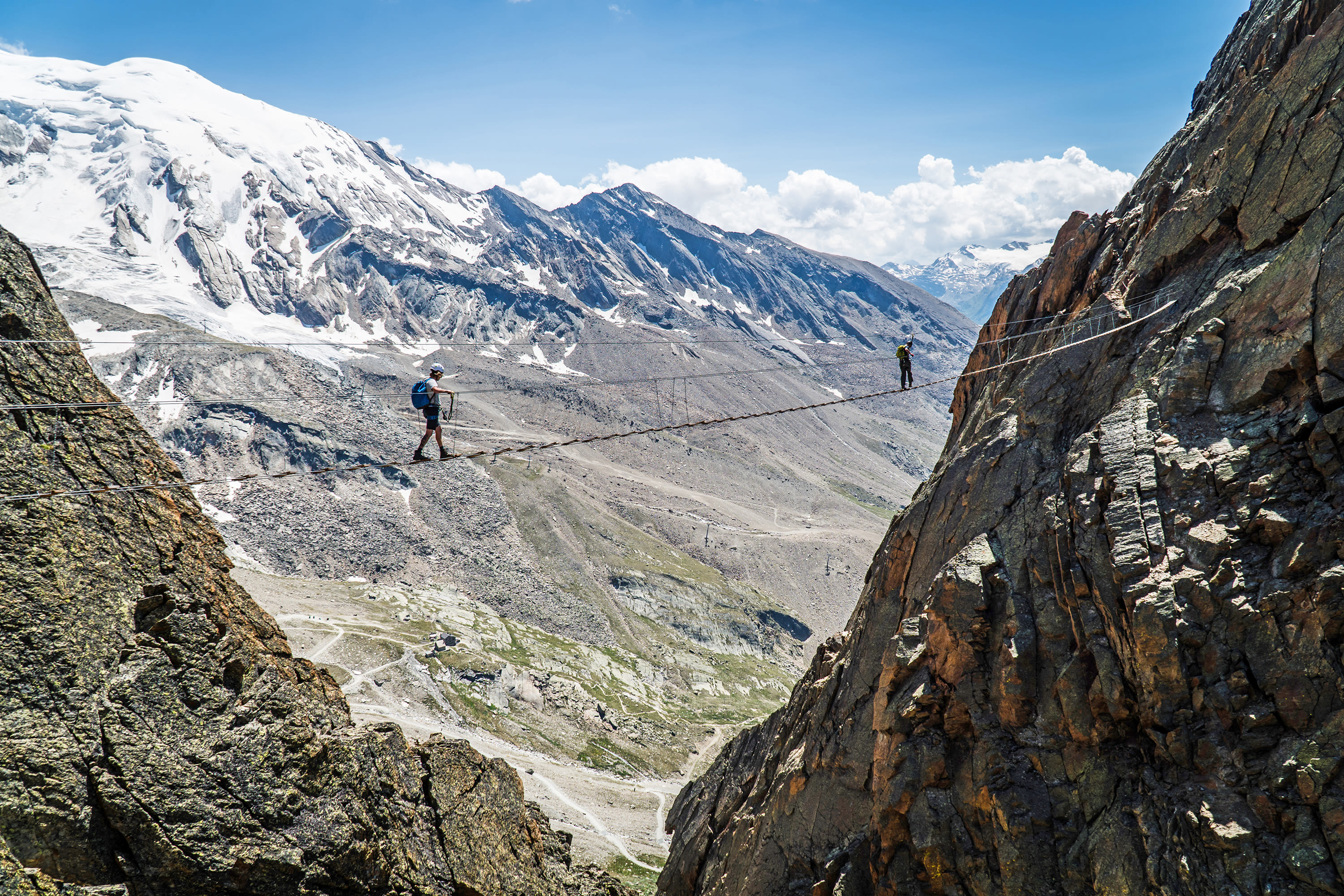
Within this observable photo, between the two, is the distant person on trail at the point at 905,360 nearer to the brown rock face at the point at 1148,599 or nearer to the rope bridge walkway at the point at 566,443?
the rope bridge walkway at the point at 566,443

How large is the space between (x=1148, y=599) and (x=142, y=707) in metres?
20.8

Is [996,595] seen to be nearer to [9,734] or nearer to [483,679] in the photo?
[9,734]

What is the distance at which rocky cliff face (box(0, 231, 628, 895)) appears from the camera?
1235cm

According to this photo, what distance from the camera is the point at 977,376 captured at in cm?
3409

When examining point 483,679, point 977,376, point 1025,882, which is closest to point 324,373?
point 483,679

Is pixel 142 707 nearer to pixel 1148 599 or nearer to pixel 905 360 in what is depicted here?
pixel 1148 599

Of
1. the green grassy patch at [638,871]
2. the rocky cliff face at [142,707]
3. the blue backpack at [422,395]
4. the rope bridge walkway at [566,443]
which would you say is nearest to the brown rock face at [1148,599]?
the rope bridge walkway at [566,443]

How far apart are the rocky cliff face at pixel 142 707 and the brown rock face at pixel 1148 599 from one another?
513 inches

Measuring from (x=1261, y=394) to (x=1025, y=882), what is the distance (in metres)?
12.7

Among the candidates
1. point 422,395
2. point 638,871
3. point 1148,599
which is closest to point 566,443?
point 422,395

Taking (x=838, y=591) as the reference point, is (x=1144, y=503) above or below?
above

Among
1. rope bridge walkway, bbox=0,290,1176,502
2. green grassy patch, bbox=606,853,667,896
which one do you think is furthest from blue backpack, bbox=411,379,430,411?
green grassy patch, bbox=606,853,667,896

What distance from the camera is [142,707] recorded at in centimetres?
1357

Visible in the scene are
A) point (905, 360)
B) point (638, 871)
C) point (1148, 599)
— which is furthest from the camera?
point (638, 871)
